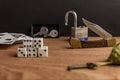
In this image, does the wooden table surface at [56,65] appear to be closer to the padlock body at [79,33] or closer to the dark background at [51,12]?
the padlock body at [79,33]

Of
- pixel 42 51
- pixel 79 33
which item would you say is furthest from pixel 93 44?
pixel 42 51

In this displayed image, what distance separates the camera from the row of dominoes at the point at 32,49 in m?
1.16

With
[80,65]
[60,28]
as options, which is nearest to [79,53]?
[80,65]

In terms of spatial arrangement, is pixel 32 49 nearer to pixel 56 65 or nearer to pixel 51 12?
pixel 56 65

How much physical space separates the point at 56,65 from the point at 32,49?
155 millimetres

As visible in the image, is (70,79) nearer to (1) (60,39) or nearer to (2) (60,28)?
(1) (60,39)

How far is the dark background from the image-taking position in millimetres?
1607

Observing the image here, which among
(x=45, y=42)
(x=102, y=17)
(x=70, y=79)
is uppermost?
(x=102, y=17)

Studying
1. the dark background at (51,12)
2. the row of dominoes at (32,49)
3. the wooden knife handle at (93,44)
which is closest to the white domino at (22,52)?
the row of dominoes at (32,49)

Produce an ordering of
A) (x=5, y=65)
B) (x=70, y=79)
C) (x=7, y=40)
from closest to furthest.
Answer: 1. (x=70, y=79)
2. (x=5, y=65)
3. (x=7, y=40)

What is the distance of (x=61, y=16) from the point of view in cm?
163

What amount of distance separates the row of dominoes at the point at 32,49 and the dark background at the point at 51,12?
0.48 meters

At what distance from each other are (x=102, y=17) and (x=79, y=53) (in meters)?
0.47

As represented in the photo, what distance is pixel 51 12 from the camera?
1623mm
